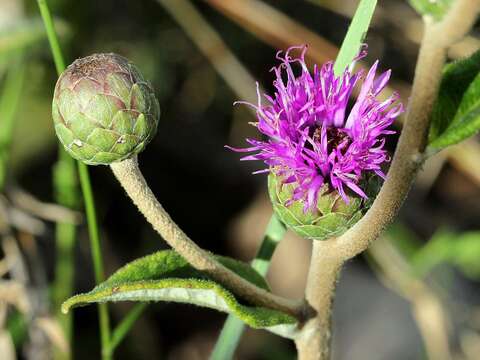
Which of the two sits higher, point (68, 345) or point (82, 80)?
point (82, 80)

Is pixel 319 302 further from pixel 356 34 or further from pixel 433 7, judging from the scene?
pixel 433 7

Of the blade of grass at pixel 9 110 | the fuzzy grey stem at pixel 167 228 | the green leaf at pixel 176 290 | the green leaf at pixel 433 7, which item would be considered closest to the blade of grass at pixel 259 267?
the green leaf at pixel 176 290

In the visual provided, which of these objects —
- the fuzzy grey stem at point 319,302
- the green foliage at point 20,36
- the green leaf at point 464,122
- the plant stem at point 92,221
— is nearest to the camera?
the green leaf at point 464,122

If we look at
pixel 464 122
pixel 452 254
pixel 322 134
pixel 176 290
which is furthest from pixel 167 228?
pixel 452 254

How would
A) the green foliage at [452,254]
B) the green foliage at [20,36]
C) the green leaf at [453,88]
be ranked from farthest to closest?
the green foliage at [452,254], the green foliage at [20,36], the green leaf at [453,88]

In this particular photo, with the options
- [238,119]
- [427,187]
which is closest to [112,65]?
[238,119]

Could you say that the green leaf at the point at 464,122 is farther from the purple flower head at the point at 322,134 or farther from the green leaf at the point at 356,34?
the green leaf at the point at 356,34

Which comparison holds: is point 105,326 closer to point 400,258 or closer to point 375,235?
point 375,235
